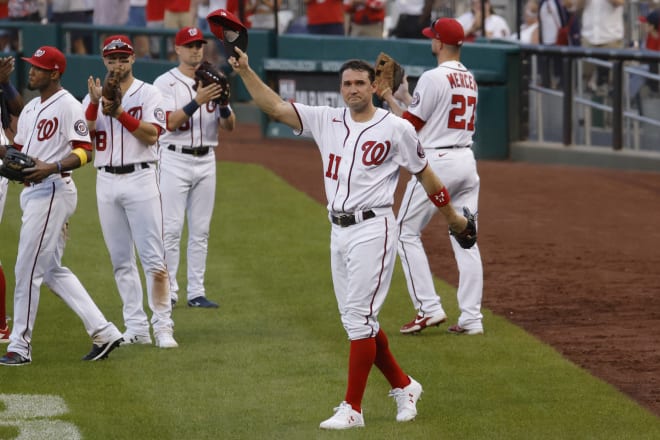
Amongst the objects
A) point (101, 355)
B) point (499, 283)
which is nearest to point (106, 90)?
point (101, 355)

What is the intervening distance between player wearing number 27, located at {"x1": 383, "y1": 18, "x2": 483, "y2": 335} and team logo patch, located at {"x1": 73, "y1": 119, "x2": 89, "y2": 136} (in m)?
2.10

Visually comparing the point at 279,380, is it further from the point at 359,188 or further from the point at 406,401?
the point at 359,188

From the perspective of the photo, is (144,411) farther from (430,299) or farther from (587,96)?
(587,96)

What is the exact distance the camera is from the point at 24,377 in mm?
7984

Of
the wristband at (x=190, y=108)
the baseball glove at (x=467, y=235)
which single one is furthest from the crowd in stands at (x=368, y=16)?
the baseball glove at (x=467, y=235)

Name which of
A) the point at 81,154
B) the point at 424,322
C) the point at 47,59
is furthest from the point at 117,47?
the point at 424,322

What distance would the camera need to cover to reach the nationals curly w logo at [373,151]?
6.84m

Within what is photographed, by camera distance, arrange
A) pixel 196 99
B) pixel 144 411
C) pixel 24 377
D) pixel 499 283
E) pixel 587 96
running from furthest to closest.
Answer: pixel 587 96, pixel 499 283, pixel 196 99, pixel 24 377, pixel 144 411

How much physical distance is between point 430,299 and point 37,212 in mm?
2742

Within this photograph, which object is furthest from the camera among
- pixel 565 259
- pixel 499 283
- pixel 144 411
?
pixel 565 259

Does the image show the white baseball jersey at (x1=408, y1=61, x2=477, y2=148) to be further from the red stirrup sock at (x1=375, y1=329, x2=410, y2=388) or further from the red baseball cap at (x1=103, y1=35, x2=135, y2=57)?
the red stirrup sock at (x1=375, y1=329, x2=410, y2=388)

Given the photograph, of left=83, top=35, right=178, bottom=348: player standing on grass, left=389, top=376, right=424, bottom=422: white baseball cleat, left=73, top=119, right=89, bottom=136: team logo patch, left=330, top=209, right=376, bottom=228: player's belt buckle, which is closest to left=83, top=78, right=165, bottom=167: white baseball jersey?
left=83, top=35, right=178, bottom=348: player standing on grass

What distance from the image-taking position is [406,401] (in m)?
7.04

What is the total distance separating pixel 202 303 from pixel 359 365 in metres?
3.58
